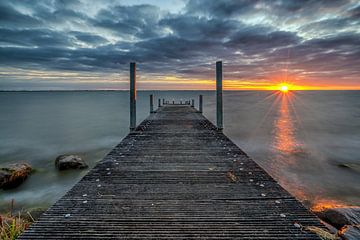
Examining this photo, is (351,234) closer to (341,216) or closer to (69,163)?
(341,216)

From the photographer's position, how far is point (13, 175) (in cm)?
938

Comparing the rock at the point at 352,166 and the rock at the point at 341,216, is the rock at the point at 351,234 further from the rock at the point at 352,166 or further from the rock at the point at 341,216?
the rock at the point at 352,166

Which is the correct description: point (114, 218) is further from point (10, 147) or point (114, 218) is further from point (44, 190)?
point (10, 147)

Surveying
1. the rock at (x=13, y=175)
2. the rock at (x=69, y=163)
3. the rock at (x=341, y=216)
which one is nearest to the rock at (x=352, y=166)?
the rock at (x=341, y=216)

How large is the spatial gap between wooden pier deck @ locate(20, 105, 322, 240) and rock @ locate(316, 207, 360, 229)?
294 cm

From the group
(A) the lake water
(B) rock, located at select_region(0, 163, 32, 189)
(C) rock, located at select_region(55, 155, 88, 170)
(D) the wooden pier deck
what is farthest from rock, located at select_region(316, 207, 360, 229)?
(B) rock, located at select_region(0, 163, 32, 189)

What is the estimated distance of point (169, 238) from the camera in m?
2.49

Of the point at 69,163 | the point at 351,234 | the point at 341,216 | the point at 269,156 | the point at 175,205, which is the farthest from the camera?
the point at 269,156

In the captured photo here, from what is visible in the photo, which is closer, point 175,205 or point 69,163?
point 175,205

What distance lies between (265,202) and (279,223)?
0.49 meters

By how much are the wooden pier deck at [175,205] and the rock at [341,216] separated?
9.65ft

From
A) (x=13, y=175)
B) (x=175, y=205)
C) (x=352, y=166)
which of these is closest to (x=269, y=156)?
(x=352, y=166)

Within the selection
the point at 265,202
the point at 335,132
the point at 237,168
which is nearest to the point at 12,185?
the point at 237,168

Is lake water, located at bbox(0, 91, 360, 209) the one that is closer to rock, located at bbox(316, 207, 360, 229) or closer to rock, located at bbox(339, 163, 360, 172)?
rock, located at bbox(339, 163, 360, 172)
